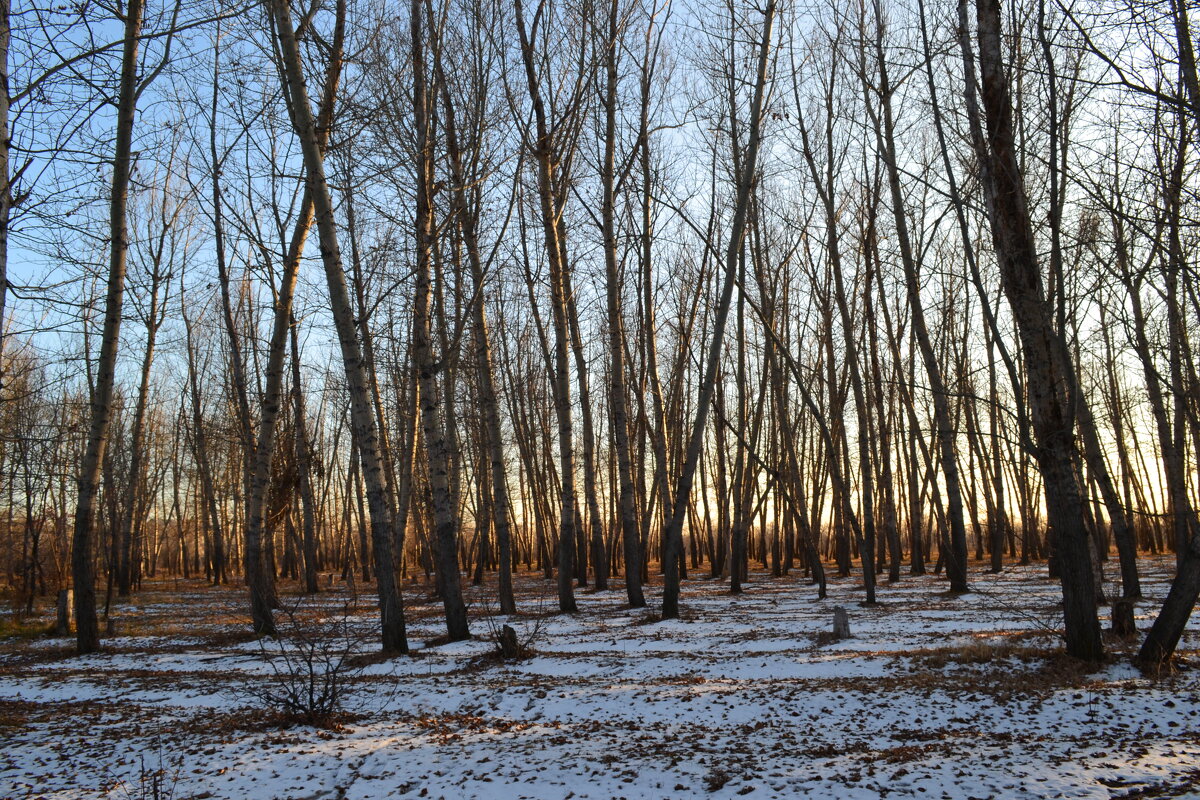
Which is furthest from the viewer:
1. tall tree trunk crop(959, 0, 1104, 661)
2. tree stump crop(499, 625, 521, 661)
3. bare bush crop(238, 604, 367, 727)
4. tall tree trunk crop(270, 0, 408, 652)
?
tree stump crop(499, 625, 521, 661)

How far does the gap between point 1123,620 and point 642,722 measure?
5.20 m

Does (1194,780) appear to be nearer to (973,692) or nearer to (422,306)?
(973,692)

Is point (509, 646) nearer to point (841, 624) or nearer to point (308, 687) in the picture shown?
point (308, 687)

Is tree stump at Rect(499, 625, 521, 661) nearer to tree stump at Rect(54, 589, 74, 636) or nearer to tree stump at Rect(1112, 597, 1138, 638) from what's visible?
tree stump at Rect(1112, 597, 1138, 638)

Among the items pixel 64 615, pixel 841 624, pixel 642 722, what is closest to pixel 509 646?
pixel 642 722

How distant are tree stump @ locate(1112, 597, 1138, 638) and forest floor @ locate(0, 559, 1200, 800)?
68 cm

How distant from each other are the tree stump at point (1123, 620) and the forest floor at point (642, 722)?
0.68 metres

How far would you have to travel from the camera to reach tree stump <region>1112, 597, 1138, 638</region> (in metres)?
7.12

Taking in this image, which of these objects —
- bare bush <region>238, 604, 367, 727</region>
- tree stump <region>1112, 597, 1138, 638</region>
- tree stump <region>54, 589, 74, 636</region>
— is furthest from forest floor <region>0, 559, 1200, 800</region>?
tree stump <region>54, 589, 74, 636</region>

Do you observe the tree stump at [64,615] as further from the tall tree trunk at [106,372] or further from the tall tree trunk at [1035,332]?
the tall tree trunk at [1035,332]

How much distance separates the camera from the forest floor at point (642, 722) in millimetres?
4105

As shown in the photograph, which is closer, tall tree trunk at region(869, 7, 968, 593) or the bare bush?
the bare bush

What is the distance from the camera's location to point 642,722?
5.43m

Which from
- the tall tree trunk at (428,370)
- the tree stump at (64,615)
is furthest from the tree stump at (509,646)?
the tree stump at (64,615)
